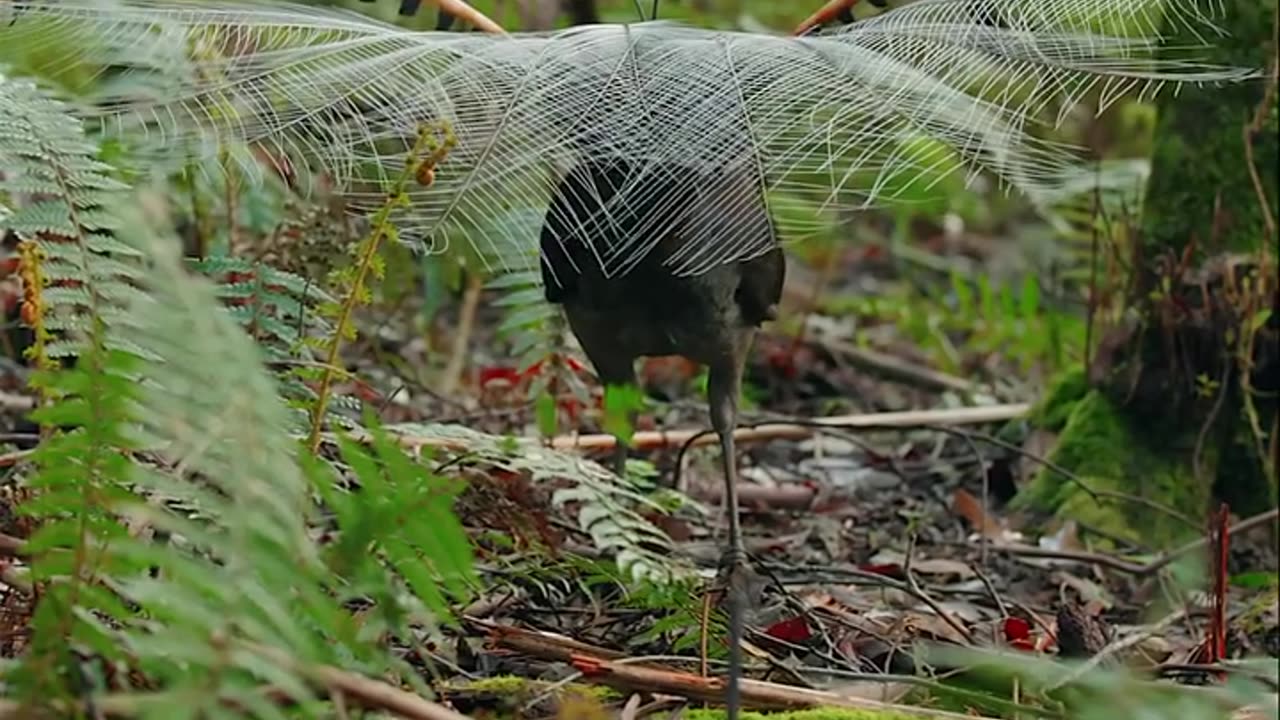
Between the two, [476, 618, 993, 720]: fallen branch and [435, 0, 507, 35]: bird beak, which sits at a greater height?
[435, 0, 507, 35]: bird beak

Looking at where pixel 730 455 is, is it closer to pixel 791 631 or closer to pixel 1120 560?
pixel 791 631

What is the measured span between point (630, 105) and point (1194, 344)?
2.16 m

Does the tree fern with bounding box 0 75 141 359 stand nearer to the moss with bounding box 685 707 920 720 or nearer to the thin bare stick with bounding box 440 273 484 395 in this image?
the moss with bounding box 685 707 920 720

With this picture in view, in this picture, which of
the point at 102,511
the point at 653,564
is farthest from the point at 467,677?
the point at 102,511

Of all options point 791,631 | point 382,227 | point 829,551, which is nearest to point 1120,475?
point 829,551

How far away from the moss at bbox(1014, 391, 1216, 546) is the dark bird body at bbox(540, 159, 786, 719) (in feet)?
4.33

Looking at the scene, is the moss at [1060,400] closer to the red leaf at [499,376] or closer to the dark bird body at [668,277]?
the red leaf at [499,376]

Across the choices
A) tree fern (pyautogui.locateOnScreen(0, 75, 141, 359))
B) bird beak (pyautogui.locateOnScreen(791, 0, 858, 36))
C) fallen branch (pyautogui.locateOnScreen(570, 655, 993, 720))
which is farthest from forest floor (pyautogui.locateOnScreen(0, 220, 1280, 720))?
bird beak (pyautogui.locateOnScreen(791, 0, 858, 36))

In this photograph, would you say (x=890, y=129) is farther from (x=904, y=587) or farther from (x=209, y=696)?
(x=209, y=696)

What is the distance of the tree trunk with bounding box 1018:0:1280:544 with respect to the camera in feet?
12.2

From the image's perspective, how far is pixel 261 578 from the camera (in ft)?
4.63

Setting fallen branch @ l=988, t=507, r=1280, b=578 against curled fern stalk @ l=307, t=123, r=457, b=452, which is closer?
curled fern stalk @ l=307, t=123, r=457, b=452

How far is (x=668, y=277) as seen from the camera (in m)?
2.52

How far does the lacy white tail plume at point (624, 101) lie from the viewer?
204 cm
